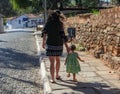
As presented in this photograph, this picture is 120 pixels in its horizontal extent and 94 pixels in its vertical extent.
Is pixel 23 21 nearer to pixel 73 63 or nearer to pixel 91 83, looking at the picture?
pixel 73 63

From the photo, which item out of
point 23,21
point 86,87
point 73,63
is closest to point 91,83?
point 86,87

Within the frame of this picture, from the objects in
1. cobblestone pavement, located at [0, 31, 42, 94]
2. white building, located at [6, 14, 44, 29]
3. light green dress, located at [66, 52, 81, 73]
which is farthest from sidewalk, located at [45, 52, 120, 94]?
white building, located at [6, 14, 44, 29]

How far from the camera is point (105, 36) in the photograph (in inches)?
487

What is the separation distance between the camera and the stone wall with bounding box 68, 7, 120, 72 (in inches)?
423

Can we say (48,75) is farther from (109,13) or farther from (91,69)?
(109,13)

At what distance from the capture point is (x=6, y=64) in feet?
46.8

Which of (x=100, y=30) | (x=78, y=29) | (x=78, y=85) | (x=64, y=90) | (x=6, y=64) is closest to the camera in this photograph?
(x=64, y=90)

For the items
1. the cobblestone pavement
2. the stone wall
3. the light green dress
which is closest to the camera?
the light green dress

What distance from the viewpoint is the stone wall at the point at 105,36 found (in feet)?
35.2

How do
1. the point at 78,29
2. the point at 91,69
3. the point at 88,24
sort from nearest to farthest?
the point at 91,69
the point at 88,24
the point at 78,29

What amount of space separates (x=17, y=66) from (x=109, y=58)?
4.05m

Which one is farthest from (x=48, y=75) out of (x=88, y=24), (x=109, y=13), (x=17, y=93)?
(x=88, y=24)

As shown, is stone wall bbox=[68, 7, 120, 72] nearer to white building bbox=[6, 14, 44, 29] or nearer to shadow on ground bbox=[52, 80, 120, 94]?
shadow on ground bbox=[52, 80, 120, 94]

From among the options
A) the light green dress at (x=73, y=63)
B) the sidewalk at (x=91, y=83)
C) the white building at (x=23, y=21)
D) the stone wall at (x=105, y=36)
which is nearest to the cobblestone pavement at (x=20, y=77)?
the sidewalk at (x=91, y=83)
